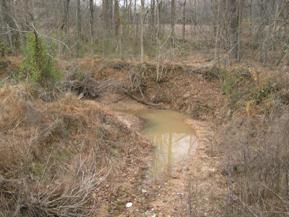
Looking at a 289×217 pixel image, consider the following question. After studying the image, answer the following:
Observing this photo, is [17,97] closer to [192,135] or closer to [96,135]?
[96,135]

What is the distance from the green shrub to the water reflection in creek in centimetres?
328

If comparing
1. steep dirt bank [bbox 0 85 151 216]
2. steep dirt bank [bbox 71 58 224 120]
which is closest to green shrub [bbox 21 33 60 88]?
steep dirt bank [bbox 0 85 151 216]

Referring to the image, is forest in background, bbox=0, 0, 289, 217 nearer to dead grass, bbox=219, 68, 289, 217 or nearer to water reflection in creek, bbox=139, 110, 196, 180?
dead grass, bbox=219, 68, 289, 217

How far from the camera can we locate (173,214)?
5.82 m

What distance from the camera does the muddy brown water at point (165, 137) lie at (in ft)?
26.3

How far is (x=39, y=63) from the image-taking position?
9102 millimetres

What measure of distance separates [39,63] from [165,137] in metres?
4.18

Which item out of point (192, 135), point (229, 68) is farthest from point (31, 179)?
point (229, 68)

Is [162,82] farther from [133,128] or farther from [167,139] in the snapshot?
[167,139]

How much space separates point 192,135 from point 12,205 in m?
6.28

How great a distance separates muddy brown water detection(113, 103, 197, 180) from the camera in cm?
802

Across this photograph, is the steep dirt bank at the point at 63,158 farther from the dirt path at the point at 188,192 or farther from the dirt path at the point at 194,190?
the dirt path at the point at 194,190

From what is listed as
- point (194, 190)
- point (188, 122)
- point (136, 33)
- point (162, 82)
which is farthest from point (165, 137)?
point (136, 33)

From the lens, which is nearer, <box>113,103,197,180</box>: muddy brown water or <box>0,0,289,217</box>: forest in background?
<box>0,0,289,217</box>: forest in background
